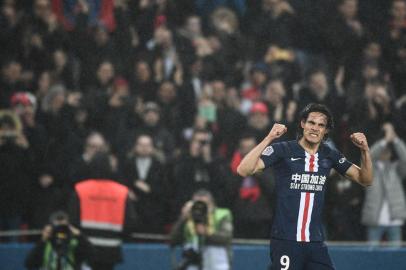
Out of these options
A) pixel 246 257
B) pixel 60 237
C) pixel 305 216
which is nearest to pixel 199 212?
pixel 60 237

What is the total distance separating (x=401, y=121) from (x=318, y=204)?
226 inches

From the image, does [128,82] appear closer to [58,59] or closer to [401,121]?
[58,59]

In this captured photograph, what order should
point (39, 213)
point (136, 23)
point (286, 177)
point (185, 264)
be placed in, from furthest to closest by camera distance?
point (136, 23) → point (39, 213) → point (185, 264) → point (286, 177)

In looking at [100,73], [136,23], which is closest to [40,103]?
[100,73]

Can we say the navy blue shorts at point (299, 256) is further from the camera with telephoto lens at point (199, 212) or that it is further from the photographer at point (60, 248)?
the photographer at point (60, 248)

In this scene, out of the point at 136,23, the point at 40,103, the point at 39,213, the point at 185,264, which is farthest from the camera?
the point at 136,23

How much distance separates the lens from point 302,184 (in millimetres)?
8383

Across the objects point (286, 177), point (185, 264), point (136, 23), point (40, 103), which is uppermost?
point (136, 23)

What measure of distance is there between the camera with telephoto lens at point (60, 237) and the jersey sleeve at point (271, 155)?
2930 millimetres

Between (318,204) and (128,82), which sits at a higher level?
(128,82)

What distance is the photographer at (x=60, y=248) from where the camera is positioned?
34.8ft

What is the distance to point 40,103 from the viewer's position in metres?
14.2

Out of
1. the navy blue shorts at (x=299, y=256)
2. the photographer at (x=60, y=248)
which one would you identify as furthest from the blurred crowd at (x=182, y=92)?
the navy blue shorts at (x=299, y=256)

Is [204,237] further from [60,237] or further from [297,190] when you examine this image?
[297,190]
